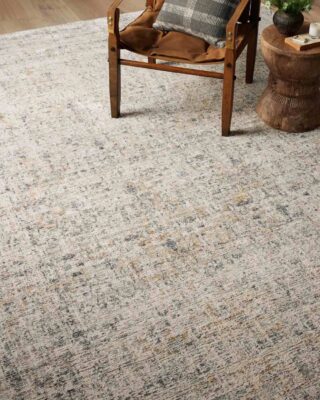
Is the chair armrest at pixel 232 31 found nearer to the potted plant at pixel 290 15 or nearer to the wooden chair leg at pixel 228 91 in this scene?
the wooden chair leg at pixel 228 91

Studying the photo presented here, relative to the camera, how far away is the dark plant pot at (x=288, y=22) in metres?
2.51

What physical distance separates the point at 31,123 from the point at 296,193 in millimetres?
1316

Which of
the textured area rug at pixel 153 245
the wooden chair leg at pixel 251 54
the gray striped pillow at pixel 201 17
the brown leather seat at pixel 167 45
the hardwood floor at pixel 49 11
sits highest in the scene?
the gray striped pillow at pixel 201 17

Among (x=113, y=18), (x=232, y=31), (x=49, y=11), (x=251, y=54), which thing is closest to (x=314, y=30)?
(x=232, y=31)

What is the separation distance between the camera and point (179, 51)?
2625 millimetres

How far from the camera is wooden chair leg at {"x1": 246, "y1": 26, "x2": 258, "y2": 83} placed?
9.62 ft

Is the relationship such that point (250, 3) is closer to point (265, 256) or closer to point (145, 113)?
point (145, 113)

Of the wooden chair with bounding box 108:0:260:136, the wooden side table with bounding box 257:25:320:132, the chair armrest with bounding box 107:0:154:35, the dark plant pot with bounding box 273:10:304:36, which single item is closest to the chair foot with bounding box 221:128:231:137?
the wooden chair with bounding box 108:0:260:136

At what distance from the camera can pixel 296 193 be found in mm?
2361

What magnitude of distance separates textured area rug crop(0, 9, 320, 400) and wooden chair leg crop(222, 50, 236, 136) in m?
0.09

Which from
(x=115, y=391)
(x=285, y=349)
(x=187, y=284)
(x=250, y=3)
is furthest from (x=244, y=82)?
(x=115, y=391)

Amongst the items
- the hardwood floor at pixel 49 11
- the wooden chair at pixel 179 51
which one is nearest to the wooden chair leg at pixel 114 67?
the wooden chair at pixel 179 51

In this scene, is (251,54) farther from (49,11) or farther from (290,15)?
(49,11)

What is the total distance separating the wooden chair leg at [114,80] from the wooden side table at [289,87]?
2.19 ft
